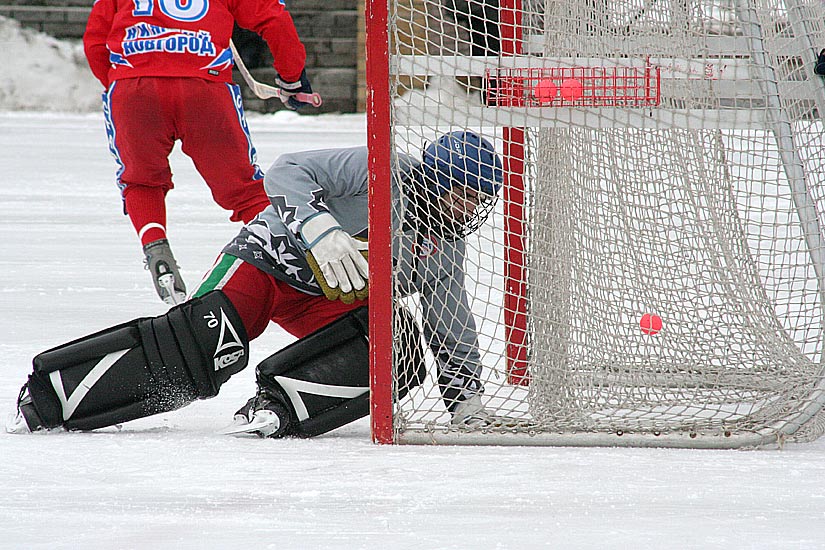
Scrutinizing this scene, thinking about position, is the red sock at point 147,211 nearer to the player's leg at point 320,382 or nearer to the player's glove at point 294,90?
the player's glove at point 294,90

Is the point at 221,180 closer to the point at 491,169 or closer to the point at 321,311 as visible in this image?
the point at 321,311

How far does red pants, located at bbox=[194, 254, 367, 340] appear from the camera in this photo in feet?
6.82

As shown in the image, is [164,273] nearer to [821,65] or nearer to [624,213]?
[624,213]

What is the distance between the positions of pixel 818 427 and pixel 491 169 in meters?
0.74

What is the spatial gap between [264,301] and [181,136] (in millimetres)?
1427

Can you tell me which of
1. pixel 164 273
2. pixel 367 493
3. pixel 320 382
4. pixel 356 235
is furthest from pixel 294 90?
pixel 367 493

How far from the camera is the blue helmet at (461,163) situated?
1.88 meters

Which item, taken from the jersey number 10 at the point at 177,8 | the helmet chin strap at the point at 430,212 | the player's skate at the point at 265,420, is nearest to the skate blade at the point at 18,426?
the player's skate at the point at 265,420

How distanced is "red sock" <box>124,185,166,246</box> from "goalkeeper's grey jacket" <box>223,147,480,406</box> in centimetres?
122

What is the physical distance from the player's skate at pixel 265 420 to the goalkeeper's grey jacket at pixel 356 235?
262mm

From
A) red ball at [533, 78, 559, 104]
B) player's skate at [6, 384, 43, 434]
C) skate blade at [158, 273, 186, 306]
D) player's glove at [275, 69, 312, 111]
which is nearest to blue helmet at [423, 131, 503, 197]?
red ball at [533, 78, 559, 104]

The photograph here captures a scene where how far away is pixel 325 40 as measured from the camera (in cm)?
1258

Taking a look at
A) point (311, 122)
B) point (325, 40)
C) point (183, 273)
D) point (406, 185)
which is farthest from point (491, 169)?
point (325, 40)

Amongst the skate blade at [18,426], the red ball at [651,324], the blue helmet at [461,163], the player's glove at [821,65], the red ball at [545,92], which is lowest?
the skate blade at [18,426]
